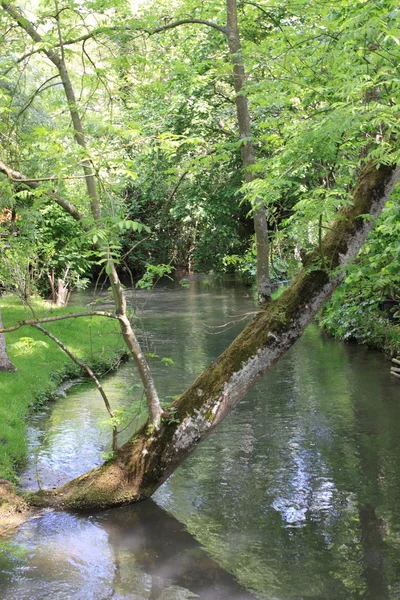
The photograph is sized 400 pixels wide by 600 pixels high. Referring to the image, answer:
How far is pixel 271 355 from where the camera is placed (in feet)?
22.9

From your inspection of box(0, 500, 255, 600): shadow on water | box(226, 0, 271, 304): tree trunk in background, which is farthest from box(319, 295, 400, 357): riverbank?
box(0, 500, 255, 600): shadow on water

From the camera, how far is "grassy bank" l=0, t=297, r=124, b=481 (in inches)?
322

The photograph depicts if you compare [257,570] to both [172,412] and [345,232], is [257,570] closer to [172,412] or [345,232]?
[172,412]

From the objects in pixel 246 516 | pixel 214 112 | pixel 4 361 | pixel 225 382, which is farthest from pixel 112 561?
pixel 214 112

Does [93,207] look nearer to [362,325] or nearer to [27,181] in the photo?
Answer: [27,181]


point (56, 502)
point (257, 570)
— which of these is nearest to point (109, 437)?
point (56, 502)

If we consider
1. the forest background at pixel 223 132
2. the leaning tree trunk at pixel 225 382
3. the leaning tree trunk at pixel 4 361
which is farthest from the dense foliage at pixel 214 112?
the leaning tree trunk at pixel 4 361

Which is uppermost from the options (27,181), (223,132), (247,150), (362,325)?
(223,132)

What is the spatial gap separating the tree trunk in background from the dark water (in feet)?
3.12

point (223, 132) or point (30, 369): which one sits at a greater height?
point (223, 132)

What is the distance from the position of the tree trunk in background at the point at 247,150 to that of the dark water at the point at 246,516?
95 centimetres

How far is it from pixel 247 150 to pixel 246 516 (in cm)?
461

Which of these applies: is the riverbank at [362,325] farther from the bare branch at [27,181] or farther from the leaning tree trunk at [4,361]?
the bare branch at [27,181]

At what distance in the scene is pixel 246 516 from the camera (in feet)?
23.0
